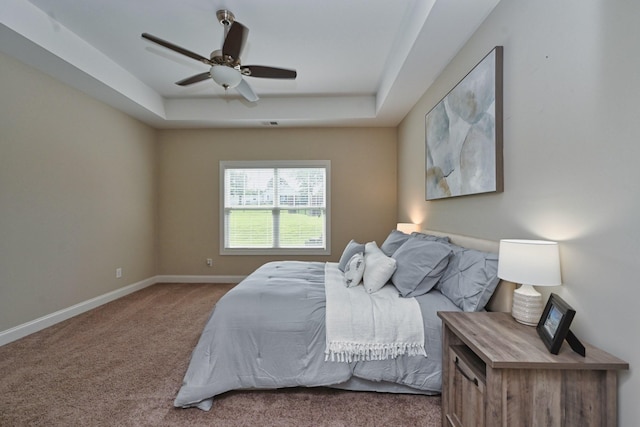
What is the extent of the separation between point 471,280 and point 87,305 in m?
4.07

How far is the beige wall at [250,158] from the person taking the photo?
471cm

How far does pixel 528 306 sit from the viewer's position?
1.39 metres

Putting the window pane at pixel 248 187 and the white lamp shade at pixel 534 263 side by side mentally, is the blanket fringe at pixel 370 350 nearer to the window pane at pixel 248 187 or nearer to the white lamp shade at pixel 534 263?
the white lamp shade at pixel 534 263

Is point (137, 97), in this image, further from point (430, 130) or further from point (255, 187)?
point (430, 130)

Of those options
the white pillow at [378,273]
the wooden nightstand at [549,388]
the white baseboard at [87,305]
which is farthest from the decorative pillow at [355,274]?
the white baseboard at [87,305]

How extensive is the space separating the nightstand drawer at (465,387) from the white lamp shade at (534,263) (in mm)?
428

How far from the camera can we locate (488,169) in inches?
78.2

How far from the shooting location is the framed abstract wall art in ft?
6.23

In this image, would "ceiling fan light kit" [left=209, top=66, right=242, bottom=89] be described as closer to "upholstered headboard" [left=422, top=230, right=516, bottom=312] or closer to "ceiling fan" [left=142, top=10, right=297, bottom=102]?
"ceiling fan" [left=142, top=10, right=297, bottom=102]

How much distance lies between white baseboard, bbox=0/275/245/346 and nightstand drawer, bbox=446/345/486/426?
3.60 m

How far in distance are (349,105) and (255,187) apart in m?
1.96

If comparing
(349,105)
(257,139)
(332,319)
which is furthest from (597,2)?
(257,139)

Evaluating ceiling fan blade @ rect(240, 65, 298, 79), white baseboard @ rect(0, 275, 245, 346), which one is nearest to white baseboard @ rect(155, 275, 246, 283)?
white baseboard @ rect(0, 275, 245, 346)

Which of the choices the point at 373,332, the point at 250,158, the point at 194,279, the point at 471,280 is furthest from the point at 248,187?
the point at 471,280
